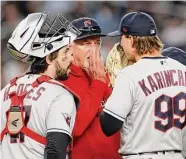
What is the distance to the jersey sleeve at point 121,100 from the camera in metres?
3.97

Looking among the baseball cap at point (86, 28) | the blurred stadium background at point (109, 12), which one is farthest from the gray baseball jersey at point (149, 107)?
the blurred stadium background at point (109, 12)

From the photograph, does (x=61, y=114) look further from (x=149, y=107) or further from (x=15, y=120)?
(x=149, y=107)

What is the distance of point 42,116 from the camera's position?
368 cm

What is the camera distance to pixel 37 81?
377cm

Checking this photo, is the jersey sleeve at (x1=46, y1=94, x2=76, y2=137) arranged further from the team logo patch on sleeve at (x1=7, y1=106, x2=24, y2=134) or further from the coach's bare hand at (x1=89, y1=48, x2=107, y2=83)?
the coach's bare hand at (x1=89, y1=48, x2=107, y2=83)

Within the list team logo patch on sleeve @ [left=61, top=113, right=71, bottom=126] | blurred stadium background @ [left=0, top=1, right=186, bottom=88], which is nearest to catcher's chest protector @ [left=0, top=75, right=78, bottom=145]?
team logo patch on sleeve @ [left=61, top=113, right=71, bottom=126]

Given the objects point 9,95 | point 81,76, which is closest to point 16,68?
point 81,76

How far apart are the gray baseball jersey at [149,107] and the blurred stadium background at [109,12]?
5.48m

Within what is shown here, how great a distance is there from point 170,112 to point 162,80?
216 mm

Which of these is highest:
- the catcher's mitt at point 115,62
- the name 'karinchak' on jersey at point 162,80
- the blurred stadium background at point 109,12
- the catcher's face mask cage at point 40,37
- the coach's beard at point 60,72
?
the blurred stadium background at point 109,12

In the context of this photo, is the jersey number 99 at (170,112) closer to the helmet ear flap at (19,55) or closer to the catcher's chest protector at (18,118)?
the catcher's chest protector at (18,118)

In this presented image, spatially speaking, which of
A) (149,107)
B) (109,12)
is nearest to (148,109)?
(149,107)

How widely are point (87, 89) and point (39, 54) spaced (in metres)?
0.70

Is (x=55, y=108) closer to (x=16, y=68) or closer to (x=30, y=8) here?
(x=16, y=68)
